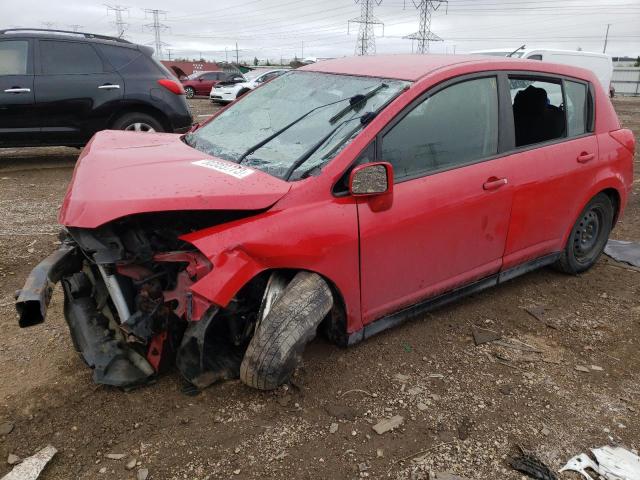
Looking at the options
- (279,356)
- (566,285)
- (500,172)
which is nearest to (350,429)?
(279,356)

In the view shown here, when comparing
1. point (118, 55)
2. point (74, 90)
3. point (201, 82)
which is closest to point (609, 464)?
point (74, 90)

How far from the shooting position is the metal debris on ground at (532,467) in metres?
2.22

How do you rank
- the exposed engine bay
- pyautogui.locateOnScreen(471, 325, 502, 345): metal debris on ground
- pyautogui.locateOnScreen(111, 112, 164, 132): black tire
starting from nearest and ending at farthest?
the exposed engine bay, pyautogui.locateOnScreen(471, 325, 502, 345): metal debris on ground, pyautogui.locateOnScreen(111, 112, 164, 132): black tire

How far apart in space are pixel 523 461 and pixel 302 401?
3.51 ft

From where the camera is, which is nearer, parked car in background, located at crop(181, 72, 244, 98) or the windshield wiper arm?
the windshield wiper arm

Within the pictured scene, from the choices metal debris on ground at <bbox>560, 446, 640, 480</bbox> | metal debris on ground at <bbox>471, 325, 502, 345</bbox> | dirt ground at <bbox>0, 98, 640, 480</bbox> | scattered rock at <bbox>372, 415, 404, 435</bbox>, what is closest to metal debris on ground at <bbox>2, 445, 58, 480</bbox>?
dirt ground at <bbox>0, 98, 640, 480</bbox>

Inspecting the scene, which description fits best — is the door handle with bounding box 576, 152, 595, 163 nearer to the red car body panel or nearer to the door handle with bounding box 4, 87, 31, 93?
the red car body panel

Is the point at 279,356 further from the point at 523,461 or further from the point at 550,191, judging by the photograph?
the point at 550,191

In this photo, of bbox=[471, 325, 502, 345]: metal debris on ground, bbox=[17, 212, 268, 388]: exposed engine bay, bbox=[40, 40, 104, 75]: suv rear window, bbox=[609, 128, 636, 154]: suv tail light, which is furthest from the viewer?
bbox=[40, 40, 104, 75]: suv rear window

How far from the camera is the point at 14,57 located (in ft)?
21.9

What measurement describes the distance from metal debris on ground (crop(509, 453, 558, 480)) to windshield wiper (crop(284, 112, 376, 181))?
5.59 feet

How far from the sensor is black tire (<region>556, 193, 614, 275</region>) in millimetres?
4020

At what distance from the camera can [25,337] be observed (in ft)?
10.3

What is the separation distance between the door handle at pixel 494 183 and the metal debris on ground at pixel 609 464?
4.96 ft
